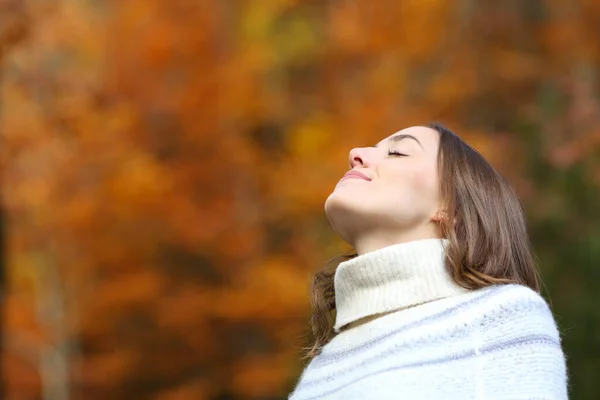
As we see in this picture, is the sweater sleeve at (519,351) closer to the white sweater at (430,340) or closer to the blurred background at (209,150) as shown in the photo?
the white sweater at (430,340)

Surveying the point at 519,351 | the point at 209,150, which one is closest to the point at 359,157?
the point at 519,351

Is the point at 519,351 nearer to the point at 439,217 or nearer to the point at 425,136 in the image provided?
the point at 439,217

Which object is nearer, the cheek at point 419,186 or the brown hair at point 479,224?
the brown hair at point 479,224

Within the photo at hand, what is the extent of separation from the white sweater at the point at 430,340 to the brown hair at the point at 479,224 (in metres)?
0.04

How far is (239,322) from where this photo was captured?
9.97 meters

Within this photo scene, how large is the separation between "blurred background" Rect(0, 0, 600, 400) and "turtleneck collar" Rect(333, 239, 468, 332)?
6533 mm

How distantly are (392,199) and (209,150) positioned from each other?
334 inches

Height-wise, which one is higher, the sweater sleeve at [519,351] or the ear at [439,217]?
the ear at [439,217]

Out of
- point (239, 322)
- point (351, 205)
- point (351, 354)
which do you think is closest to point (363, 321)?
point (351, 354)

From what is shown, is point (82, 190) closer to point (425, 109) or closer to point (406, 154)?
point (425, 109)

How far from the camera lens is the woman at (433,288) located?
5.54ft

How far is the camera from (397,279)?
6.42ft

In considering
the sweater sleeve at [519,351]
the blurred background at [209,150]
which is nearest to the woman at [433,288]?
the sweater sleeve at [519,351]

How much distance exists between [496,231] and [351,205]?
36 cm
